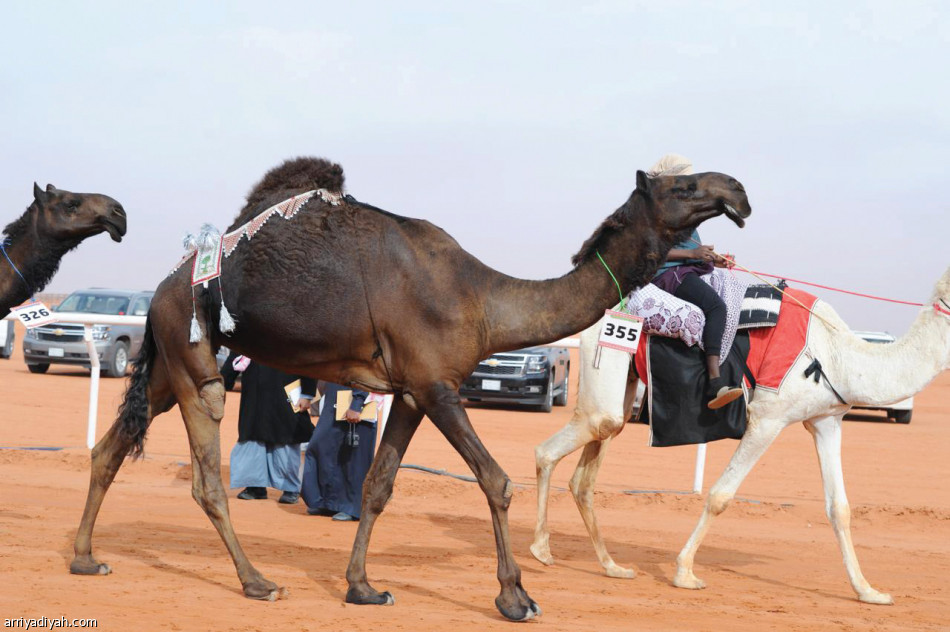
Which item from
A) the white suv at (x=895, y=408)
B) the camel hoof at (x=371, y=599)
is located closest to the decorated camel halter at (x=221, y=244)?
the camel hoof at (x=371, y=599)

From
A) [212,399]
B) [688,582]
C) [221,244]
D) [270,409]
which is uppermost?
[221,244]

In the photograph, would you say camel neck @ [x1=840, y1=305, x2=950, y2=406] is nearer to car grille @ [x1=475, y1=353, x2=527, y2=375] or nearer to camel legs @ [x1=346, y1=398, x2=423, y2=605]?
camel legs @ [x1=346, y1=398, x2=423, y2=605]

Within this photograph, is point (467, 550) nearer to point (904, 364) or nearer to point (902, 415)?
point (904, 364)

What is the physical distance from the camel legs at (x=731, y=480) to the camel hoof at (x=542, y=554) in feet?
3.77

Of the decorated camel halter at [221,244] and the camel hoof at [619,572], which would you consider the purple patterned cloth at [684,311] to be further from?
the decorated camel halter at [221,244]

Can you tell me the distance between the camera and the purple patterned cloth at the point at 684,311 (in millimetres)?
8336

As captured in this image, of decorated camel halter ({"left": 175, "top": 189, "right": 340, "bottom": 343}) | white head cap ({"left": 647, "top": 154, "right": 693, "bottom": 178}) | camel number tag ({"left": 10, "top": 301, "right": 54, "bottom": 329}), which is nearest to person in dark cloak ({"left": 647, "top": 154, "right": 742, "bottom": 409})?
white head cap ({"left": 647, "top": 154, "right": 693, "bottom": 178})

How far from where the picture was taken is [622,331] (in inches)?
336

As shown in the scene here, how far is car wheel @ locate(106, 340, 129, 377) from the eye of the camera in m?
26.4

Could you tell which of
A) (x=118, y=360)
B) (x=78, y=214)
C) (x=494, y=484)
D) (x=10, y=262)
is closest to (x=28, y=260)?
(x=10, y=262)

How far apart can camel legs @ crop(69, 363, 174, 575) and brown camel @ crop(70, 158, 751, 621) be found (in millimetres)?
34

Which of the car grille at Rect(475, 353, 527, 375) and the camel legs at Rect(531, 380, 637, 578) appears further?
the car grille at Rect(475, 353, 527, 375)

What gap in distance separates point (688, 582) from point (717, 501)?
68 centimetres

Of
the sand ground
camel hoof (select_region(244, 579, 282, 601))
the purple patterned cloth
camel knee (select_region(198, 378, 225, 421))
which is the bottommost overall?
the sand ground
